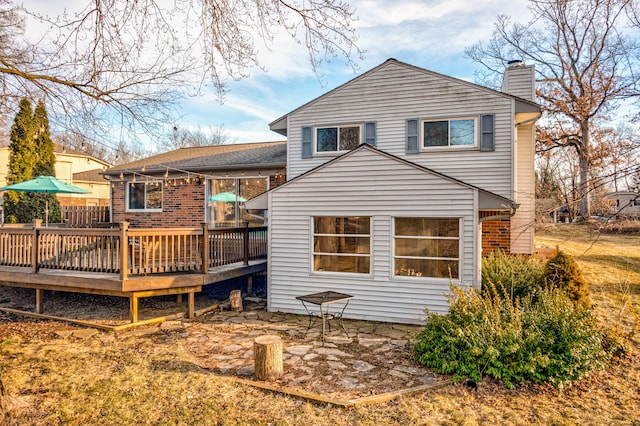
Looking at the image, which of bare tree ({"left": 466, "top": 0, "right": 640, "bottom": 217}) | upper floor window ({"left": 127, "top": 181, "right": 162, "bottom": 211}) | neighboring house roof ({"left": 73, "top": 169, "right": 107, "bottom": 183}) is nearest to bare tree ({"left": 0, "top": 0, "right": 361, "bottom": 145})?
upper floor window ({"left": 127, "top": 181, "right": 162, "bottom": 211})

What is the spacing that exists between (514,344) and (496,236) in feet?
21.2

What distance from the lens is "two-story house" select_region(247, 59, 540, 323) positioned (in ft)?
25.0

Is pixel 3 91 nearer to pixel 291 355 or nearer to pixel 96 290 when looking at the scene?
pixel 96 290

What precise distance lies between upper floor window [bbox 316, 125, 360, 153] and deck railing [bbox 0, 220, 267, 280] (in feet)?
13.1

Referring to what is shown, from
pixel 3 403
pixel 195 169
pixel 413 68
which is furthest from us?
pixel 195 169

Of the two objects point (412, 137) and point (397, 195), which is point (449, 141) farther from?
point (397, 195)

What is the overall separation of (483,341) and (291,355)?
2.75 meters

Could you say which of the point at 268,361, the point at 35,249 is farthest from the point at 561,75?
the point at 35,249

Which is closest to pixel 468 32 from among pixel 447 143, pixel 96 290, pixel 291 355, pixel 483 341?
pixel 447 143

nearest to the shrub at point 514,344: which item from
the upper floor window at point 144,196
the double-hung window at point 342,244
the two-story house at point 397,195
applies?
the two-story house at point 397,195

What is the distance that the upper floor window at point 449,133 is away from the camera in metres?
10.0

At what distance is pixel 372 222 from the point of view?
26.3 feet

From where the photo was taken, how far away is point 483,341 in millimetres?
5242

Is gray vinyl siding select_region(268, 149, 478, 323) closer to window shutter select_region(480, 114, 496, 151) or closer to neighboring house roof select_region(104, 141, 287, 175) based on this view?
window shutter select_region(480, 114, 496, 151)
